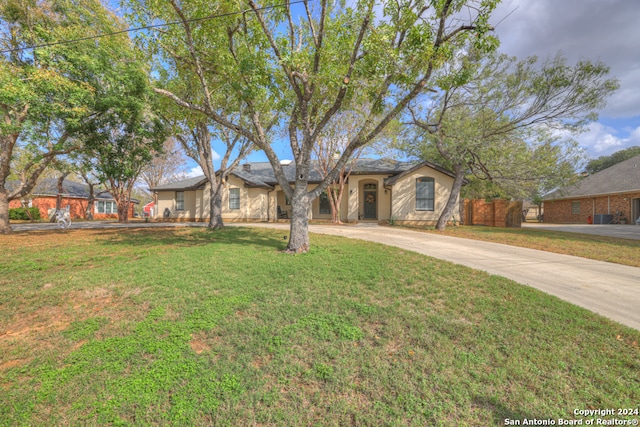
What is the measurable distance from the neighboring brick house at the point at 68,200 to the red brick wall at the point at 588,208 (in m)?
44.5

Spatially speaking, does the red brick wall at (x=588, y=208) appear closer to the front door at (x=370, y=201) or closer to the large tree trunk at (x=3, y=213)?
the front door at (x=370, y=201)

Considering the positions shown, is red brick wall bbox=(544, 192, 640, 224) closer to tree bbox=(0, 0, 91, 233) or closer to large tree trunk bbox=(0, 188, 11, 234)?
tree bbox=(0, 0, 91, 233)

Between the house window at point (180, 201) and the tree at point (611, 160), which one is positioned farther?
the tree at point (611, 160)

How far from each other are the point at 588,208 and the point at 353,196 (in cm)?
2207

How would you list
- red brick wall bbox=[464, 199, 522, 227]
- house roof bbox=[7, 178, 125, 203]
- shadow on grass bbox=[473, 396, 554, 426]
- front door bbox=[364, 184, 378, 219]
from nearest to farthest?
shadow on grass bbox=[473, 396, 554, 426], red brick wall bbox=[464, 199, 522, 227], front door bbox=[364, 184, 378, 219], house roof bbox=[7, 178, 125, 203]

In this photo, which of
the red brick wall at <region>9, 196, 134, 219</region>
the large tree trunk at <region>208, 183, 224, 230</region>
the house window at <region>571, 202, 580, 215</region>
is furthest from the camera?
the red brick wall at <region>9, 196, 134, 219</region>

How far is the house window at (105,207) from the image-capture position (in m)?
31.7

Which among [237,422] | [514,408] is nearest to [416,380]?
Answer: [514,408]

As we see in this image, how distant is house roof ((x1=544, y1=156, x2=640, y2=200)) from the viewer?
66.5 feet

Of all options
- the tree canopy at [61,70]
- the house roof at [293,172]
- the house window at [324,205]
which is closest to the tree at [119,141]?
the tree canopy at [61,70]

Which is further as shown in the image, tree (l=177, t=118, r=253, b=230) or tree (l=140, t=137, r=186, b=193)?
tree (l=140, t=137, r=186, b=193)

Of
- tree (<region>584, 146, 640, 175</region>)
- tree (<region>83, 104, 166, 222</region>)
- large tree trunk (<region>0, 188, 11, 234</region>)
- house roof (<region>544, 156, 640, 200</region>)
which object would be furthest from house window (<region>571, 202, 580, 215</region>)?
large tree trunk (<region>0, 188, 11, 234</region>)

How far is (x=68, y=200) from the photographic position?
28.2 m

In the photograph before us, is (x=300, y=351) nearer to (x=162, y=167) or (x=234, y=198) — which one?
(x=234, y=198)
